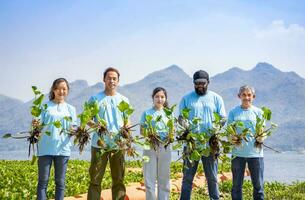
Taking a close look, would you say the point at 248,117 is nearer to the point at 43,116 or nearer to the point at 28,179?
the point at 43,116

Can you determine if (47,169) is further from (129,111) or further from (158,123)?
(158,123)

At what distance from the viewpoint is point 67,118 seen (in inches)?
268

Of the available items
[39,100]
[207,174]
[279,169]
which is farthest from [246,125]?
[279,169]

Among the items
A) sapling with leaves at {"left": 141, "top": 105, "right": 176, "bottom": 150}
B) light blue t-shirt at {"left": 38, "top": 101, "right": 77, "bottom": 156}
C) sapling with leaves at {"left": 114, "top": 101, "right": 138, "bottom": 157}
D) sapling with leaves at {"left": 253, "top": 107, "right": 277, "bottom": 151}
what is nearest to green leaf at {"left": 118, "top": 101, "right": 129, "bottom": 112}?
sapling with leaves at {"left": 114, "top": 101, "right": 138, "bottom": 157}

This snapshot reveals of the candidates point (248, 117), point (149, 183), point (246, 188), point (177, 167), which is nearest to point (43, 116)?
point (149, 183)

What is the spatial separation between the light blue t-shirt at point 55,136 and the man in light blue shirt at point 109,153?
0.46m

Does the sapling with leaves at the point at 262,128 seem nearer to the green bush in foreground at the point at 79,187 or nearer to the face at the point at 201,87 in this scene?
the face at the point at 201,87

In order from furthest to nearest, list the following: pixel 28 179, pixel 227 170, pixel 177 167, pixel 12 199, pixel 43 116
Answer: pixel 227 170
pixel 177 167
pixel 28 179
pixel 12 199
pixel 43 116

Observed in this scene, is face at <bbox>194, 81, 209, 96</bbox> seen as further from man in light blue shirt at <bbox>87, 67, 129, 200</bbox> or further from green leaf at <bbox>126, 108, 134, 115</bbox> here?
green leaf at <bbox>126, 108, 134, 115</bbox>

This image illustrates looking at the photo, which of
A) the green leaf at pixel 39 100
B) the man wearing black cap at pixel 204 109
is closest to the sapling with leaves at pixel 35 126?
the green leaf at pixel 39 100

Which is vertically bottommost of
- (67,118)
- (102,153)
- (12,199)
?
(12,199)

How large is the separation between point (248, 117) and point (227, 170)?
8669 millimetres

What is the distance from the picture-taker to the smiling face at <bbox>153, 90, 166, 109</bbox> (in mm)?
7965

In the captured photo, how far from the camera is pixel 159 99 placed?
314 inches
